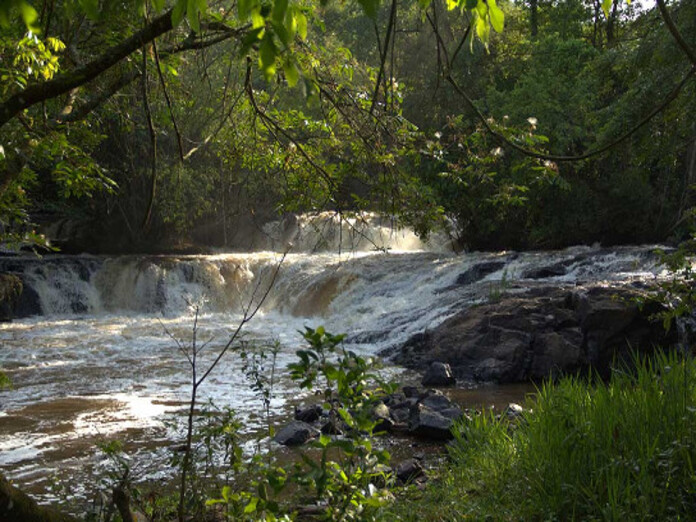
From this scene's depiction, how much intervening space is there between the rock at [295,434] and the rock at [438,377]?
2.93 meters

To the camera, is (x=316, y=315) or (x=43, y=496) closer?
(x=43, y=496)

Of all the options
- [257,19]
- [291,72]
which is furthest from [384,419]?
[257,19]

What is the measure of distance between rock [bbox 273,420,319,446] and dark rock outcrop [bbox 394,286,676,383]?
366 centimetres

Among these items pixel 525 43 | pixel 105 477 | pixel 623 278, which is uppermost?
pixel 525 43

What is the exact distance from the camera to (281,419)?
7633 mm

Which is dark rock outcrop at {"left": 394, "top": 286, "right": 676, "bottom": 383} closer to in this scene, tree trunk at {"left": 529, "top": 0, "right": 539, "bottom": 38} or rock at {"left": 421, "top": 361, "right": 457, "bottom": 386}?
rock at {"left": 421, "top": 361, "right": 457, "bottom": 386}

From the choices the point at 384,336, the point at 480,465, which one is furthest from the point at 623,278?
the point at 480,465

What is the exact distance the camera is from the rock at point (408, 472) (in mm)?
5437

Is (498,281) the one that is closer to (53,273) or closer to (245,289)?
(245,289)

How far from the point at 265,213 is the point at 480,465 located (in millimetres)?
21356

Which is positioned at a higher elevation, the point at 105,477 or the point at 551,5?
the point at 551,5

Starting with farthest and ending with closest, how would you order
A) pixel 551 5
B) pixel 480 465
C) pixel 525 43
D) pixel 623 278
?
pixel 551 5
pixel 525 43
pixel 623 278
pixel 480 465

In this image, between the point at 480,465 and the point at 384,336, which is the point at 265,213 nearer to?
the point at 384,336

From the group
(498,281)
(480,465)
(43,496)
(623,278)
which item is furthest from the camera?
(498,281)
